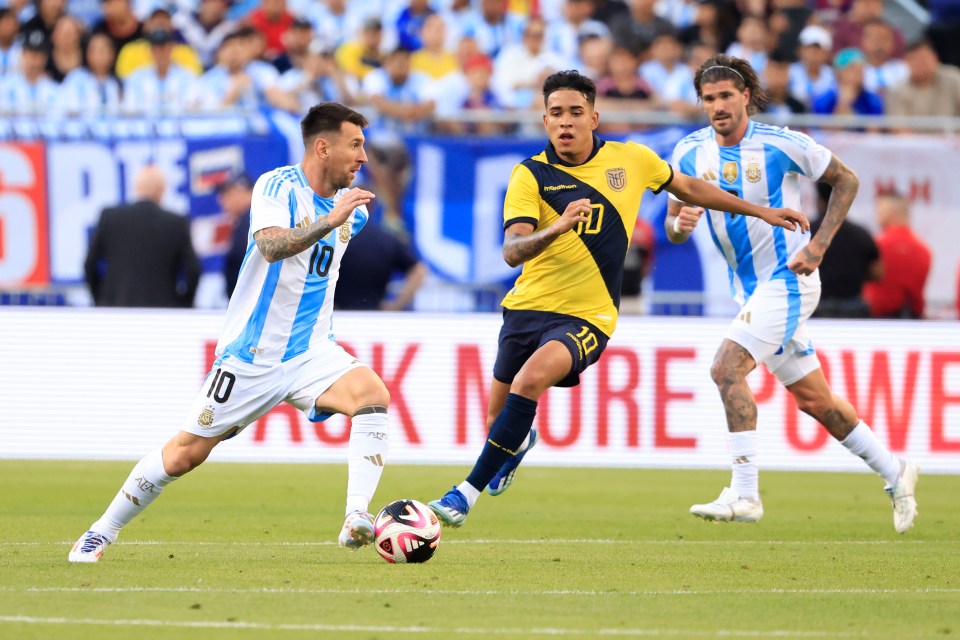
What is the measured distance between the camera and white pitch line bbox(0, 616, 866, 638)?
5922 millimetres

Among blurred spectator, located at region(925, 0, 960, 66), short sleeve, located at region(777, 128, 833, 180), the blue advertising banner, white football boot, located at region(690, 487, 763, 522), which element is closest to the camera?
white football boot, located at region(690, 487, 763, 522)

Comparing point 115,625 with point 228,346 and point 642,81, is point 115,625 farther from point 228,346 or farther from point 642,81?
point 642,81

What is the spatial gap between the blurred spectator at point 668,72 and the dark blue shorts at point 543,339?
8911 millimetres

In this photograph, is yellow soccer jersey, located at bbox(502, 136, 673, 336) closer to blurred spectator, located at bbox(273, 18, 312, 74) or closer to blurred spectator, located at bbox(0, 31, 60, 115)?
blurred spectator, located at bbox(273, 18, 312, 74)

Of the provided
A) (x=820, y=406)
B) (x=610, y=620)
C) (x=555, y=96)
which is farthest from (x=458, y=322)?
(x=610, y=620)

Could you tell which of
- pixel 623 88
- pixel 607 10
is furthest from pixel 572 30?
pixel 623 88

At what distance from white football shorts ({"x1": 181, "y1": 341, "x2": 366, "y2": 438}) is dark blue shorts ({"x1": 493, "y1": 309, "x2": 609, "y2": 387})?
133 centimetres

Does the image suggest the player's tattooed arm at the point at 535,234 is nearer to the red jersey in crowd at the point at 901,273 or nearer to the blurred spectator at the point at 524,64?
the red jersey in crowd at the point at 901,273

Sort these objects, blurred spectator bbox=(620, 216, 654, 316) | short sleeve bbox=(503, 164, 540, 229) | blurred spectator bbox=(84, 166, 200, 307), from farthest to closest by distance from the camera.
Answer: blurred spectator bbox=(620, 216, 654, 316), blurred spectator bbox=(84, 166, 200, 307), short sleeve bbox=(503, 164, 540, 229)

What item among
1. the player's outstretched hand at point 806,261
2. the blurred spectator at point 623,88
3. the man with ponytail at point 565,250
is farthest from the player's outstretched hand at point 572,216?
the blurred spectator at point 623,88

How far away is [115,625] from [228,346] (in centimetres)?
218

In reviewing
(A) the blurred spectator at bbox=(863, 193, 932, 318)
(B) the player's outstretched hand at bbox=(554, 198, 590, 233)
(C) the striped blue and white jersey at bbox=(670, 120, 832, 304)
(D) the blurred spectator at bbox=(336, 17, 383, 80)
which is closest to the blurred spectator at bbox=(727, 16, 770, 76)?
(A) the blurred spectator at bbox=(863, 193, 932, 318)

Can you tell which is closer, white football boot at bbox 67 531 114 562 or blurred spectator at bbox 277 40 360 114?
white football boot at bbox 67 531 114 562

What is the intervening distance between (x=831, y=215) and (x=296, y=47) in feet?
32.8
